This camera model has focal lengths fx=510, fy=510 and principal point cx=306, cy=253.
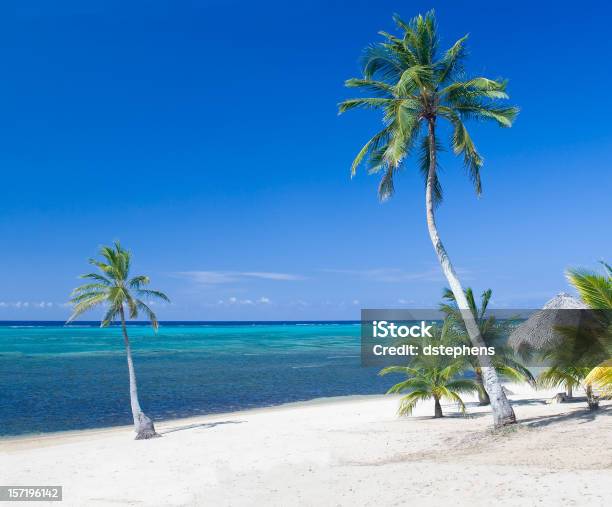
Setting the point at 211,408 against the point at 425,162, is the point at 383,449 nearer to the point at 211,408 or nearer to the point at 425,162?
the point at 425,162

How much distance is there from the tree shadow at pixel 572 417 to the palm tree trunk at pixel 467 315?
0.88 m

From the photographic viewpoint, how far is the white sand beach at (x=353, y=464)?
861 cm

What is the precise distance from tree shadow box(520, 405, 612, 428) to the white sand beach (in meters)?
0.03

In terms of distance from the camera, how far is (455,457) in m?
11.0

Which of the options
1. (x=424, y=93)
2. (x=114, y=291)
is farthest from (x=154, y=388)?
(x=424, y=93)

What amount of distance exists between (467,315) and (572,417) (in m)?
4.05

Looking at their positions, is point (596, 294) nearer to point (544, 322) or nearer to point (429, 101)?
point (429, 101)

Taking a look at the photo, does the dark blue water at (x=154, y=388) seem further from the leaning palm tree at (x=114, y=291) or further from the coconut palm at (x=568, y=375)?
the coconut palm at (x=568, y=375)

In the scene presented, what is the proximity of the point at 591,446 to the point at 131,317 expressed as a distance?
50.0 feet

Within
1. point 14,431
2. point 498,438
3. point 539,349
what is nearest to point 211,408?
point 14,431

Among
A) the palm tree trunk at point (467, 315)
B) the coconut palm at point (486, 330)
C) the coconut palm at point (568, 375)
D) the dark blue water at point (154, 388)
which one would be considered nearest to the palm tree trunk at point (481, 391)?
the coconut palm at point (486, 330)

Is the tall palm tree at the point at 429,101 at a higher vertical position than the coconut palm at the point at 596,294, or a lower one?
higher

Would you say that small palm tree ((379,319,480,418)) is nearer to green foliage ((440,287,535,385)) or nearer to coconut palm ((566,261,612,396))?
green foliage ((440,287,535,385))

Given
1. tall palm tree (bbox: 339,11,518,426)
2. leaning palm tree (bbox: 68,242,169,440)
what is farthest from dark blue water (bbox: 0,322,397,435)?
tall palm tree (bbox: 339,11,518,426)
